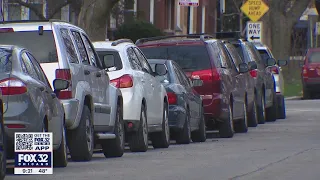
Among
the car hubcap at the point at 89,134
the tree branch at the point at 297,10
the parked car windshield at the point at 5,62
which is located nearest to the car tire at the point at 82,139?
the car hubcap at the point at 89,134

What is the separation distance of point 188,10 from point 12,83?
3863 centimetres

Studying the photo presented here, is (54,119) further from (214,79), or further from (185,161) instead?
(214,79)

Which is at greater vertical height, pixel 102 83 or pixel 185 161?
pixel 102 83

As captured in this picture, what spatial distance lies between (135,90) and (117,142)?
1.09m

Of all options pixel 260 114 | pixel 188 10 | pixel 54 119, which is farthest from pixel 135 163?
pixel 188 10

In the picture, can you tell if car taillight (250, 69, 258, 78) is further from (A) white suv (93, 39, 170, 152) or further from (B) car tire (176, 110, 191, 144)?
(A) white suv (93, 39, 170, 152)

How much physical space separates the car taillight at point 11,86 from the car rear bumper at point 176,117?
22.8 ft

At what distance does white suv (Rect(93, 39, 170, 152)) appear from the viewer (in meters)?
16.5

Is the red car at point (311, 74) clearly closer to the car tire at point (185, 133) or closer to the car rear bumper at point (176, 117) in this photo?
the car tire at point (185, 133)

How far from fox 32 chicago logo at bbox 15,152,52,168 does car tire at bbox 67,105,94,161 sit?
3918mm

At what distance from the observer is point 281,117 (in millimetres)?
28859

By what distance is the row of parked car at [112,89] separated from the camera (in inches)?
494

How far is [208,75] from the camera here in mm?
20609

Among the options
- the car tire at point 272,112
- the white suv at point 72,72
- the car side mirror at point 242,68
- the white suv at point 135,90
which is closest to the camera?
the white suv at point 72,72
